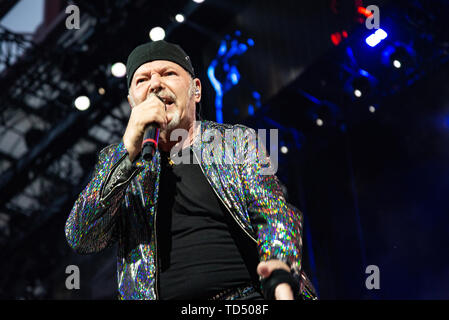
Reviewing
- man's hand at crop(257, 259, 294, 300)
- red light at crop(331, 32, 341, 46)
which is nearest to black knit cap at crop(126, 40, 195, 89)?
man's hand at crop(257, 259, 294, 300)

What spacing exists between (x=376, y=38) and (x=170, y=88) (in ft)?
10.7

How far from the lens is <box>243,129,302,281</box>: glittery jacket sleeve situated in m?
1.48

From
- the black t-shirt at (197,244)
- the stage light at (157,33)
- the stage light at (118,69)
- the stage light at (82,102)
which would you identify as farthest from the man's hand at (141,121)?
the stage light at (82,102)

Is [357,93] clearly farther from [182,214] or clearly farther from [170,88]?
[182,214]

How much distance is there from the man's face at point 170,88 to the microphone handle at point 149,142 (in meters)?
0.32

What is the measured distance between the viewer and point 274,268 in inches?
55.0

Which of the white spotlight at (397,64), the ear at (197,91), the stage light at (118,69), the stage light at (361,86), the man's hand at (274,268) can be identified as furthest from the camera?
the stage light at (118,69)

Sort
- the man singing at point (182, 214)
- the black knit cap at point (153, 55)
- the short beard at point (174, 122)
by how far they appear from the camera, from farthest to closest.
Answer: the black knit cap at point (153, 55)
the short beard at point (174, 122)
the man singing at point (182, 214)

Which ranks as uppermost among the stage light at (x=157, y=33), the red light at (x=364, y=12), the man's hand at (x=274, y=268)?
the stage light at (x=157, y=33)

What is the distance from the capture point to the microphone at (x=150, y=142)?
148 cm

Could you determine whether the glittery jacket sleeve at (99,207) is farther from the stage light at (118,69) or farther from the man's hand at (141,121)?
the stage light at (118,69)

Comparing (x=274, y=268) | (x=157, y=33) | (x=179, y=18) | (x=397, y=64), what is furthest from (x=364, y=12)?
(x=274, y=268)
